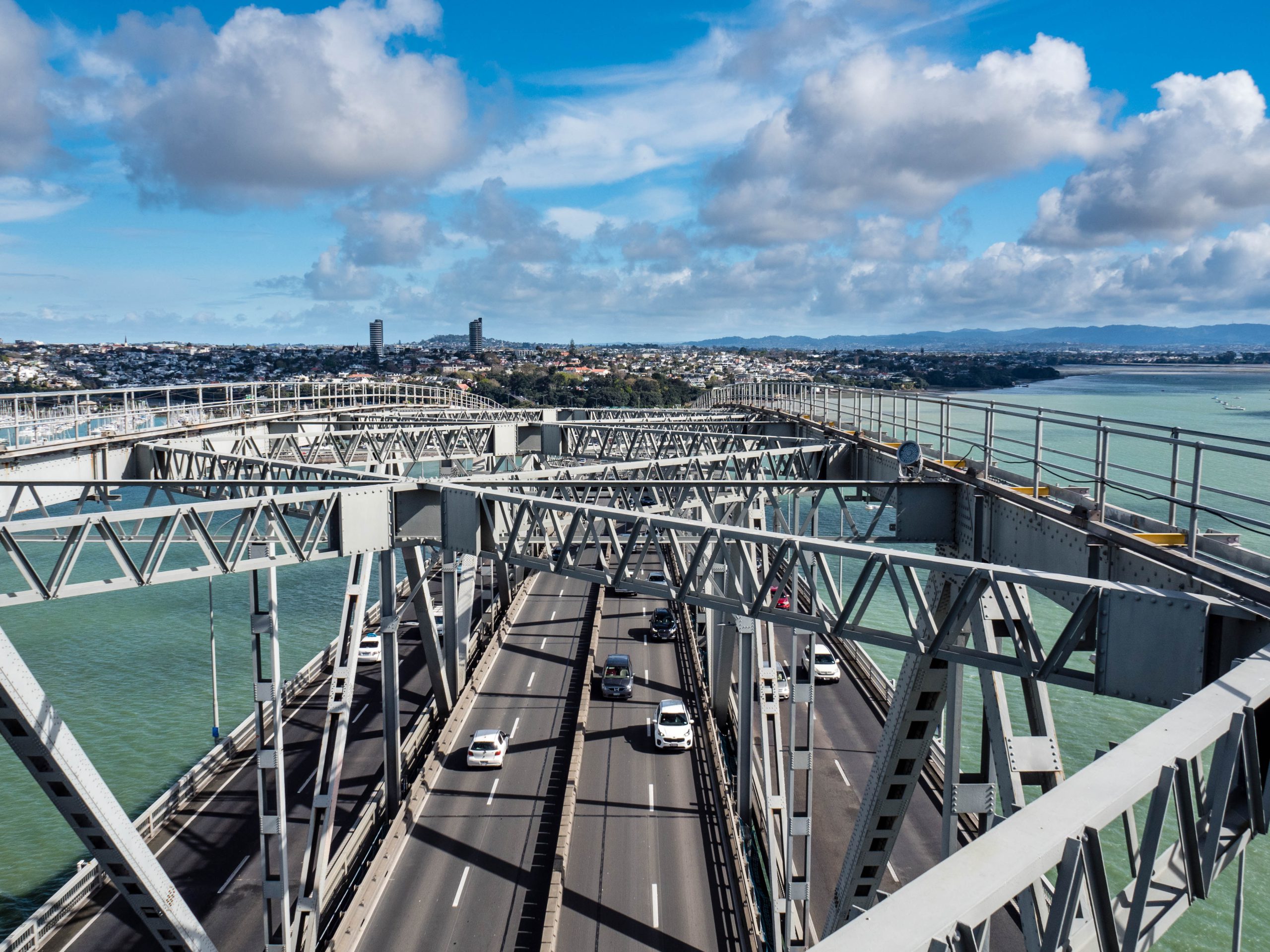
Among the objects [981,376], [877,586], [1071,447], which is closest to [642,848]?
[877,586]

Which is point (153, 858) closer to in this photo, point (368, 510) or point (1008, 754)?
point (368, 510)

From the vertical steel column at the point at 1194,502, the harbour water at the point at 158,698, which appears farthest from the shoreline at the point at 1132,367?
the vertical steel column at the point at 1194,502

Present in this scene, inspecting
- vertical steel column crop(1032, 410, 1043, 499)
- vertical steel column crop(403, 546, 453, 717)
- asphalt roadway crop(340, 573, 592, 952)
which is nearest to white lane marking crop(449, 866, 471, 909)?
asphalt roadway crop(340, 573, 592, 952)

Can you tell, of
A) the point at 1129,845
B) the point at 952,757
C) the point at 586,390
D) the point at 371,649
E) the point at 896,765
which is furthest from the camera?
the point at 586,390

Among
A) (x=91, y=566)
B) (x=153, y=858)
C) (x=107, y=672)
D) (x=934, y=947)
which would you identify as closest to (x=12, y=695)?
(x=153, y=858)

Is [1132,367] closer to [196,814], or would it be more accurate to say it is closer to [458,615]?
[458,615]
